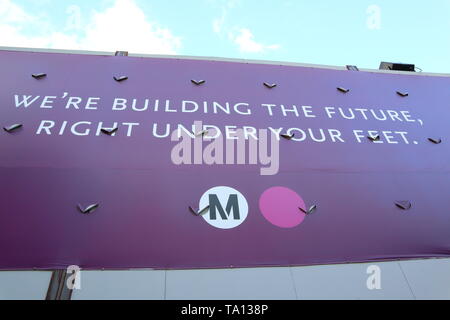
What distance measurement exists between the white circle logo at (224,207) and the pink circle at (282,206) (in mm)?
177

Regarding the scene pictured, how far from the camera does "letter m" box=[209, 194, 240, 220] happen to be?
114 inches

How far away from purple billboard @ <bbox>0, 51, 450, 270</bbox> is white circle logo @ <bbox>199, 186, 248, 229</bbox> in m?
0.01

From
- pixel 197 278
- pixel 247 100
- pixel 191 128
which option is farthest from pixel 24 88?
pixel 197 278

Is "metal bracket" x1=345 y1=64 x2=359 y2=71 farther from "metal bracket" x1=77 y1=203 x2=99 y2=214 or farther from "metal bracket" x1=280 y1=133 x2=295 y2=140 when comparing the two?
"metal bracket" x1=77 y1=203 x2=99 y2=214

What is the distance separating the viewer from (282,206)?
3029 millimetres

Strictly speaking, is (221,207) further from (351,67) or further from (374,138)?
(351,67)

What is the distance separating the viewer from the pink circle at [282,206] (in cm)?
291

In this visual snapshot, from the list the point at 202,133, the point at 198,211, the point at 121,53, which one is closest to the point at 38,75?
the point at 121,53

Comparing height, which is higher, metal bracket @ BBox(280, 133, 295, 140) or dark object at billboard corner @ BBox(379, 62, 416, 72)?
dark object at billboard corner @ BBox(379, 62, 416, 72)

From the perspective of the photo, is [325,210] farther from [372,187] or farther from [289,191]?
[372,187]

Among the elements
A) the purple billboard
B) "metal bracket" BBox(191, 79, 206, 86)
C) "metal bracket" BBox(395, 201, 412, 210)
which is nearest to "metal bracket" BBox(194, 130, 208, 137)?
the purple billboard

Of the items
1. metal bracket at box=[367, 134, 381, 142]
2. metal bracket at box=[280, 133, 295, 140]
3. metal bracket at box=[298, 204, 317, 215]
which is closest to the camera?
metal bracket at box=[298, 204, 317, 215]

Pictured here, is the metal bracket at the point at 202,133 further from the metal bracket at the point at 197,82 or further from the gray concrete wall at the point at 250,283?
the gray concrete wall at the point at 250,283

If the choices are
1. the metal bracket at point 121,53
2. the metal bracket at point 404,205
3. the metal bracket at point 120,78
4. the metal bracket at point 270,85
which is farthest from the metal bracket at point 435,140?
the metal bracket at point 121,53
